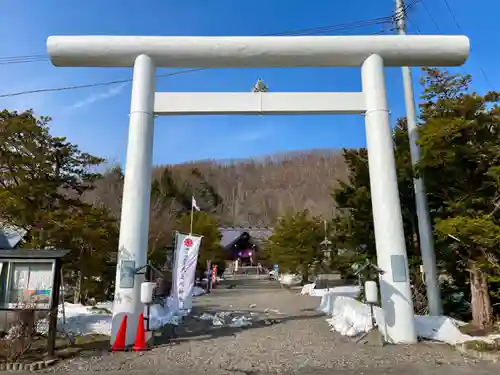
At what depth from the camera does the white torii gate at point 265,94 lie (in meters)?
8.23

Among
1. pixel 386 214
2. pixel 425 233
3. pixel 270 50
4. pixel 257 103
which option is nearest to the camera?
pixel 386 214

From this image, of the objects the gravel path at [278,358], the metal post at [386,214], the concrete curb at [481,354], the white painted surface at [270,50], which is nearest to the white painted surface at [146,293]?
the gravel path at [278,358]

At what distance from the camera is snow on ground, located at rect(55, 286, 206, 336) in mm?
8921

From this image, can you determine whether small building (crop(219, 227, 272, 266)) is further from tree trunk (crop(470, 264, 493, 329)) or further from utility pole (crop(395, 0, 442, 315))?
tree trunk (crop(470, 264, 493, 329))

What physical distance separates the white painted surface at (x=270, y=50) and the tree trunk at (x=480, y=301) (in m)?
4.80

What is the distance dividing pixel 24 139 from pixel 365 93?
877 cm

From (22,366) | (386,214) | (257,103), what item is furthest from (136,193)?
(386,214)

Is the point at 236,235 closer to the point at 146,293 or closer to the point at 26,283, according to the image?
the point at 146,293

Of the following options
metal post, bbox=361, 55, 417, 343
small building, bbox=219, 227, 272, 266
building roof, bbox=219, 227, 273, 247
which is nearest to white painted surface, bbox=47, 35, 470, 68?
metal post, bbox=361, 55, 417, 343

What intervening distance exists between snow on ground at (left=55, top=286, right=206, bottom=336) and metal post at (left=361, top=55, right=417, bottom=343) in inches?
208

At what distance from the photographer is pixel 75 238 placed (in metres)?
11.0

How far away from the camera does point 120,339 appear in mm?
7363

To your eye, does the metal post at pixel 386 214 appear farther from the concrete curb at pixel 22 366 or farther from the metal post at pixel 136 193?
the concrete curb at pixel 22 366

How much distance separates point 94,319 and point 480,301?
28.7 feet
